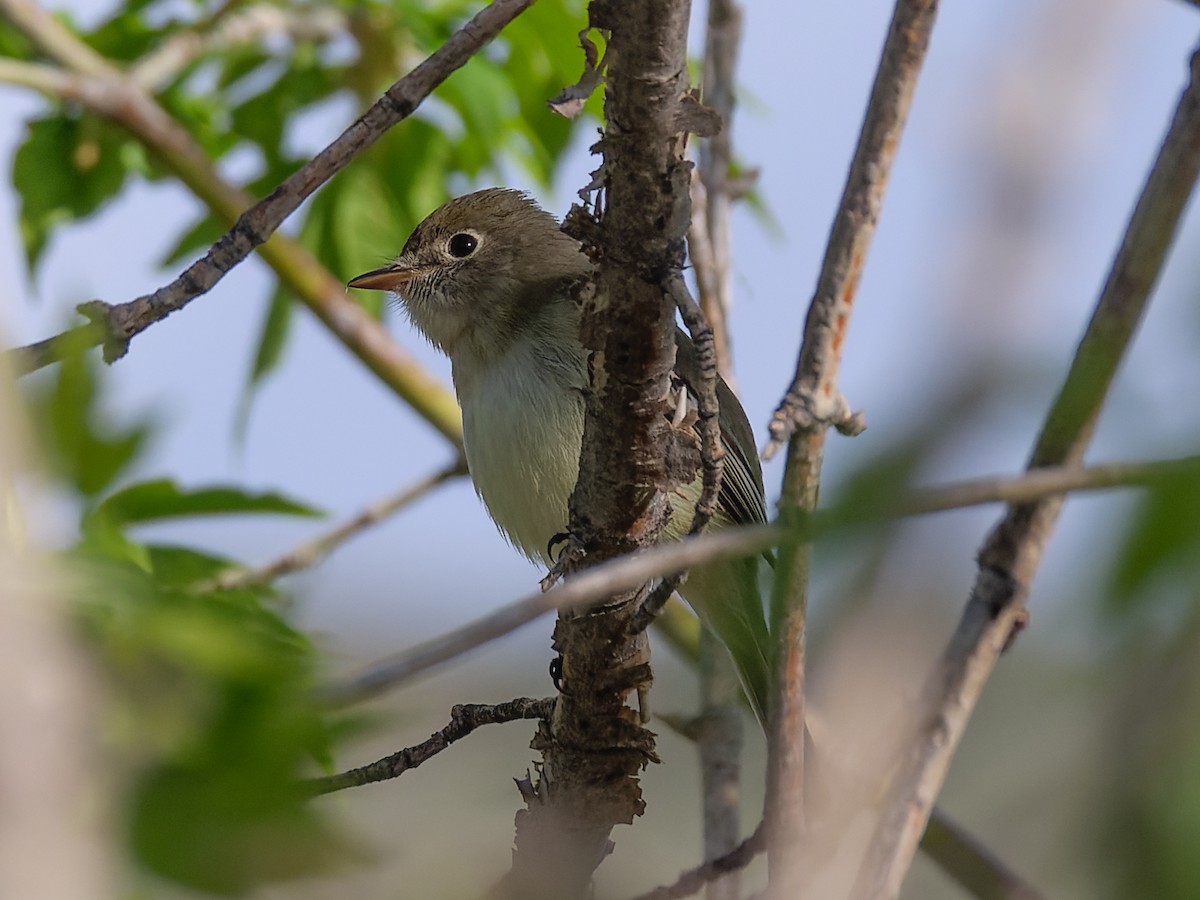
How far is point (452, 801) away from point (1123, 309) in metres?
1.72

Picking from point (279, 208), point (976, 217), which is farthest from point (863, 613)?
point (279, 208)

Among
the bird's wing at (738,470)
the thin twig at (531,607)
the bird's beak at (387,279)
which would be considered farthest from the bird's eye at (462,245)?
the thin twig at (531,607)

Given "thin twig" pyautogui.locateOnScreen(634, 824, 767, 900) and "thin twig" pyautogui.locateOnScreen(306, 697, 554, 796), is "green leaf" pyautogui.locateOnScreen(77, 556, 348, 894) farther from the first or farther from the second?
"thin twig" pyautogui.locateOnScreen(634, 824, 767, 900)

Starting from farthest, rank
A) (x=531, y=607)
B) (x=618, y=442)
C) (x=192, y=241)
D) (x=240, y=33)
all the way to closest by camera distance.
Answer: (x=192, y=241) < (x=240, y=33) < (x=618, y=442) < (x=531, y=607)

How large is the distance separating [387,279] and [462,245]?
29 centimetres

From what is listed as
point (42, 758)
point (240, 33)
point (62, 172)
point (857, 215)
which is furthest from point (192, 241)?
point (42, 758)

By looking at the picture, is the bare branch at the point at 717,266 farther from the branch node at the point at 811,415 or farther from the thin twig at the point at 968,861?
the branch node at the point at 811,415

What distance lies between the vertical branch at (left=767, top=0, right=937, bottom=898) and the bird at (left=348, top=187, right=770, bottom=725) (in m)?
0.34

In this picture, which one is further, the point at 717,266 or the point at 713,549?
the point at 717,266

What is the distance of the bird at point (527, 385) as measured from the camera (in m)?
3.92

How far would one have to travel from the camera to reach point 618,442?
2.56m

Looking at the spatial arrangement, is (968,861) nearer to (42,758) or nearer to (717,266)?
(717,266)

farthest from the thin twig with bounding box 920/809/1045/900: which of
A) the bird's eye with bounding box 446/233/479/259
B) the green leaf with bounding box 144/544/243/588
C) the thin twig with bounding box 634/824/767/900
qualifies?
the bird's eye with bounding box 446/233/479/259

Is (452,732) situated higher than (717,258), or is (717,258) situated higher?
(717,258)
